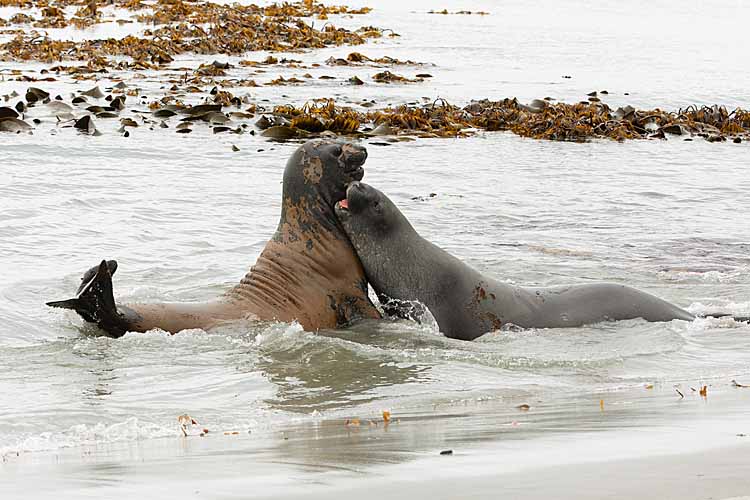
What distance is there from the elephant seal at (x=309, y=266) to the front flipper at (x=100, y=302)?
433 millimetres

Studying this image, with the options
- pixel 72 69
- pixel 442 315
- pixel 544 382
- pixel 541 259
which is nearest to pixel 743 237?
pixel 541 259

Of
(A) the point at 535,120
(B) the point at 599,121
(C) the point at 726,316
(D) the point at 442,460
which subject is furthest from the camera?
(B) the point at 599,121

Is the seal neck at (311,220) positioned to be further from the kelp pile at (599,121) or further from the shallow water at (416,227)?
the kelp pile at (599,121)

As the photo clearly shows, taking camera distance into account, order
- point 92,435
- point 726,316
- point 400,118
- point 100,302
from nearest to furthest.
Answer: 1. point 92,435
2. point 100,302
3. point 726,316
4. point 400,118

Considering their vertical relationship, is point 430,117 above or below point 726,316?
above

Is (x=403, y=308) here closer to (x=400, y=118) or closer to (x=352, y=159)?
(x=352, y=159)

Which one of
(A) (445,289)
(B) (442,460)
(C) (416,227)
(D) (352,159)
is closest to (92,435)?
(B) (442,460)

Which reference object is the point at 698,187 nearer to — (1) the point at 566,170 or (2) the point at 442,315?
(1) the point at 566,170

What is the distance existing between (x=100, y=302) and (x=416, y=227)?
583 cm

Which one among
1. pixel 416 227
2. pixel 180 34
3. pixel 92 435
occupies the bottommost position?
pixel 416 227

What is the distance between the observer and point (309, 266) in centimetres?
770

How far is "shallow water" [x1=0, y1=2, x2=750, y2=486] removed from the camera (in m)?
5.78

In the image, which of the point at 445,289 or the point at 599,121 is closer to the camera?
the point at 445,289

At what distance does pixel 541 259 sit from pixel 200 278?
3142mm
